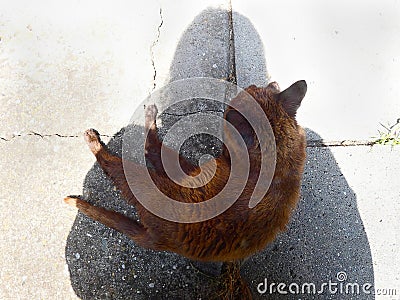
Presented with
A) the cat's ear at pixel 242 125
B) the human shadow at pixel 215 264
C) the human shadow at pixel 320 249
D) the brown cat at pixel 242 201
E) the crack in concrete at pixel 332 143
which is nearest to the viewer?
the brown cat at pixel 242 201

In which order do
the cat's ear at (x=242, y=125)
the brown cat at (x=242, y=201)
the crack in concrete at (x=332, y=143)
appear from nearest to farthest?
the brown cat at (x=242, y=201) < the cat's ear at (x=242, y=125) < the crack in concrete at (x=332, y=143)

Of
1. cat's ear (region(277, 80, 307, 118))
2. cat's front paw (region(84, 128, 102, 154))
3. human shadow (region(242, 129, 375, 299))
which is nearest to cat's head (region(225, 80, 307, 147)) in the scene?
cat's ear (region(277, 80, 307, 118))

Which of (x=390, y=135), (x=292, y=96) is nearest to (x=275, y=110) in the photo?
(x=292, y=96)

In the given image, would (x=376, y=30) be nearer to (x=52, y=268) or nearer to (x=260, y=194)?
(x=260, y=194)

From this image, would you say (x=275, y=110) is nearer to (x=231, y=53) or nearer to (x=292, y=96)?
(x=292, y=96)

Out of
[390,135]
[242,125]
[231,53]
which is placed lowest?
[242,125]

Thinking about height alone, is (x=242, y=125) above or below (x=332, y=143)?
below

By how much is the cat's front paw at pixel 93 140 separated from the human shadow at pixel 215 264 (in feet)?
0.46

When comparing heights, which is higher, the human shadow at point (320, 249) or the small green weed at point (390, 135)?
the small green weed at point (390, 135)

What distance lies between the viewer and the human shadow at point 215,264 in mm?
3422

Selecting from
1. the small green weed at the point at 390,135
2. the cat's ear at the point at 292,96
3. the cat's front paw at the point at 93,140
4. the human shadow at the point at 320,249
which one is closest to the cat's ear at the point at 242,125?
the cat's ear at the point at 292,96

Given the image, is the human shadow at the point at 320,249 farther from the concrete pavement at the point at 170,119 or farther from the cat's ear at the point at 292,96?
the cat's ear at the point at 292,96

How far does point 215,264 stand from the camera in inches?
136

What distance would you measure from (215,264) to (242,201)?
3.38ft
